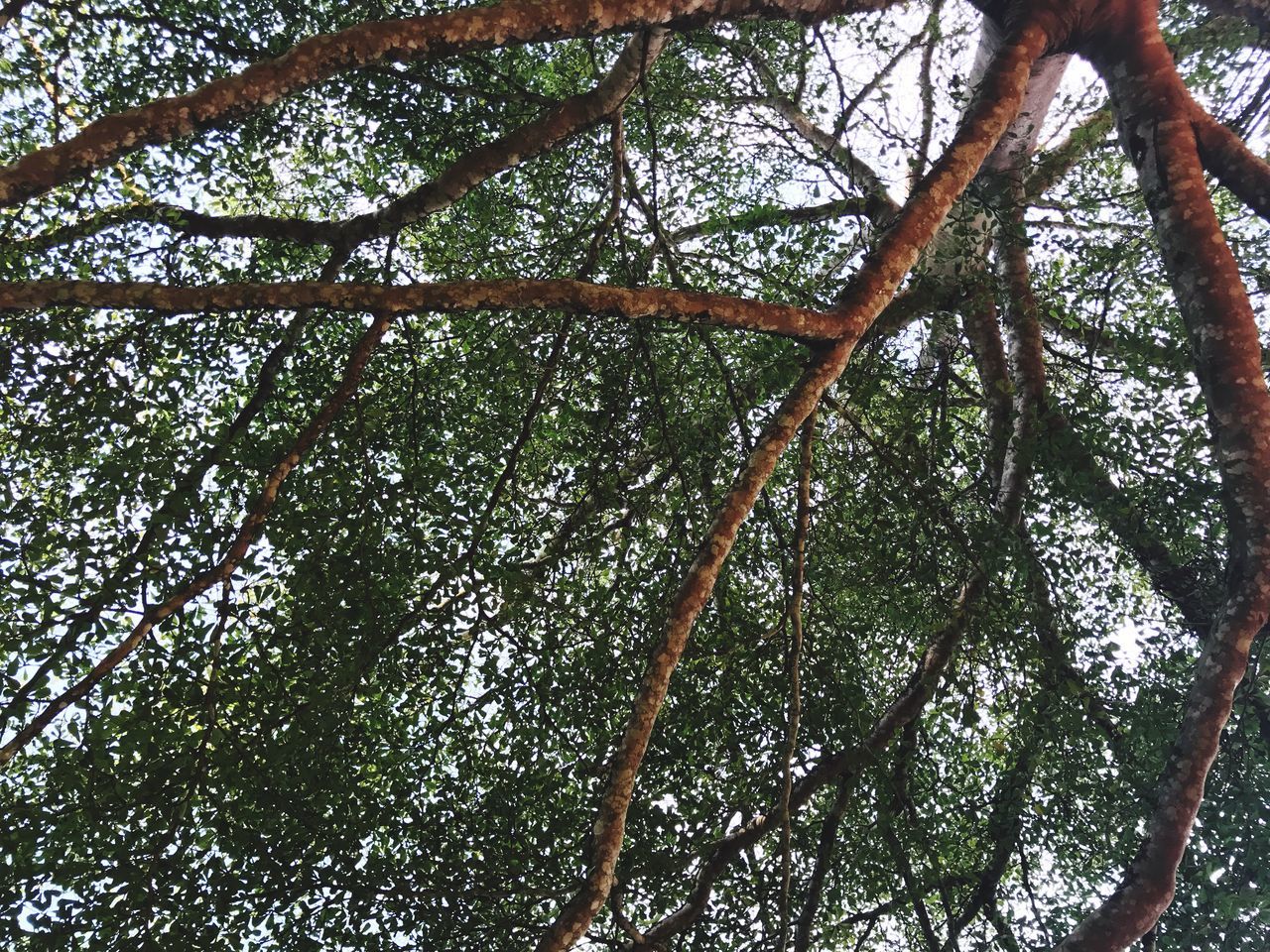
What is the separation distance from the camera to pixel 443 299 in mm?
2289

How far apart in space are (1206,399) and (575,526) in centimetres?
286

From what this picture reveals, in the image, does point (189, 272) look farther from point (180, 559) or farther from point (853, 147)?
point (853, 147)

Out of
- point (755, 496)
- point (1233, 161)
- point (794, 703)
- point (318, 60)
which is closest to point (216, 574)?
point (318, 60)

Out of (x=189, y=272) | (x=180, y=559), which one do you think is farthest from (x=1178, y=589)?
(x=189, y=272)

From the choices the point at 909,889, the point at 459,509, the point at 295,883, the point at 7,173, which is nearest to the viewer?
the point at 7,173

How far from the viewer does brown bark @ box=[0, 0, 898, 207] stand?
204cm

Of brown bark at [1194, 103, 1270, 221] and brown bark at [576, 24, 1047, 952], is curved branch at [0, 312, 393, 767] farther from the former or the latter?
brown bark at [1194, 103, 1270, 221]

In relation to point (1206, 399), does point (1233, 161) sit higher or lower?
higher

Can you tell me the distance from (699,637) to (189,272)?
3106 mm

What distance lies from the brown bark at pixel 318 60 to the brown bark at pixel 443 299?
281 mm

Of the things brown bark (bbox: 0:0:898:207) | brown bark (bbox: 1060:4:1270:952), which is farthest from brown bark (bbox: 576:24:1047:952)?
brown bark (bbox: 0:0:898:207)

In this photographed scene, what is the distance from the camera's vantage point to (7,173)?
198 cm

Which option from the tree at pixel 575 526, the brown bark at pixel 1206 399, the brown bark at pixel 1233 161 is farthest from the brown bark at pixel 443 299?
the brown bark at pixel 1233 161

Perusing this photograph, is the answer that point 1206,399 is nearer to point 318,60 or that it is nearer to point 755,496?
point 755,496
